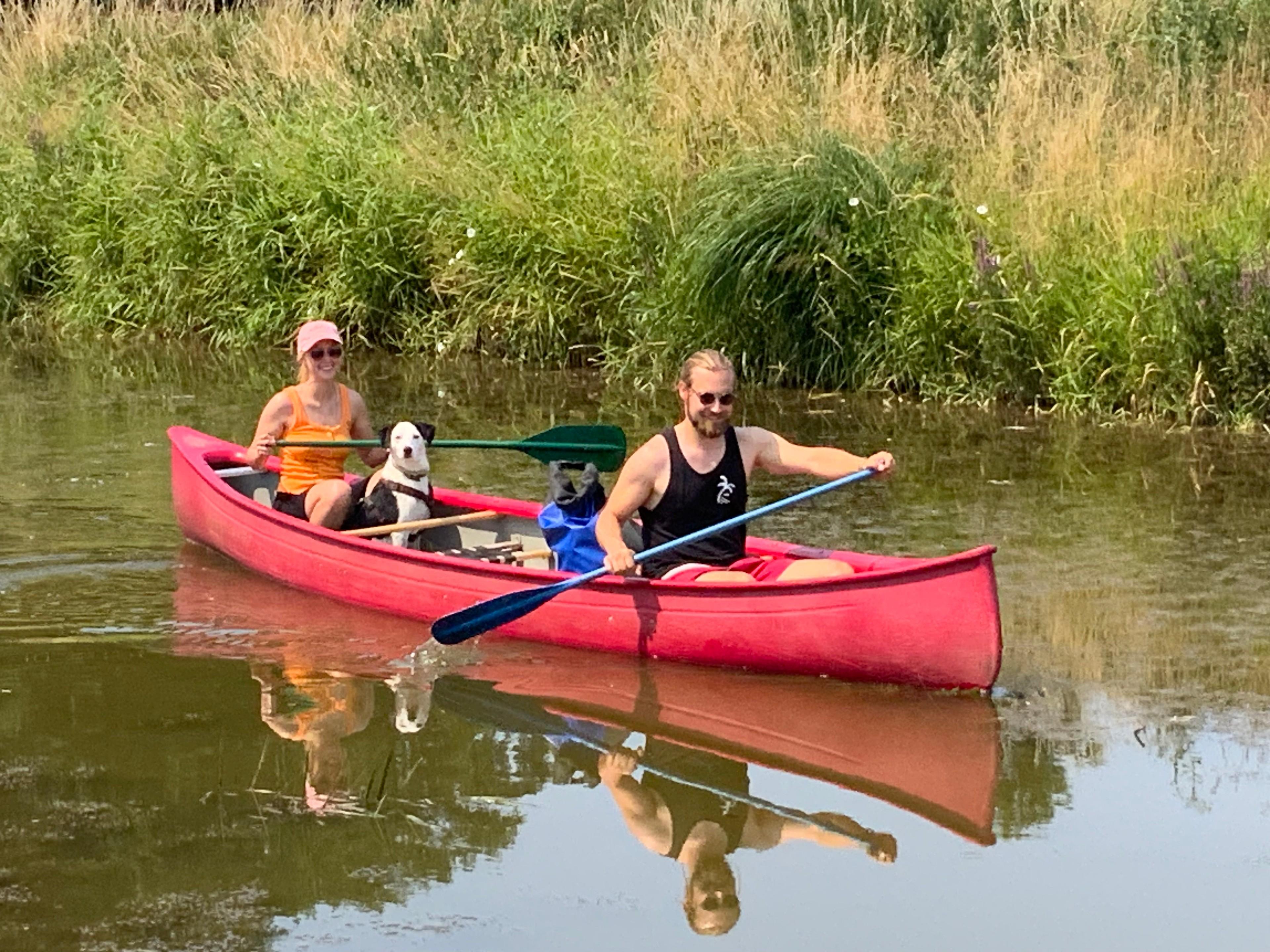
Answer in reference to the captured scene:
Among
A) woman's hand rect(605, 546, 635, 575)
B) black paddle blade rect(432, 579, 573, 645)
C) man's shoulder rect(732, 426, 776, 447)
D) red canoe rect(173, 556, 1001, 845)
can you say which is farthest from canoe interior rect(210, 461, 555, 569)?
man's shoulder rect(732, 426, 776, 447)

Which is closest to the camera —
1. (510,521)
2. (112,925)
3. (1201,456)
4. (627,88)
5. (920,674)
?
(112,925)

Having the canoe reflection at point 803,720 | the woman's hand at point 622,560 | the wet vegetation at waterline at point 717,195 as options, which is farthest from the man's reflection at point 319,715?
the wet vegetation at waterline at point 717,195

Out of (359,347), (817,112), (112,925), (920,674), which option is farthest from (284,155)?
(112,925)

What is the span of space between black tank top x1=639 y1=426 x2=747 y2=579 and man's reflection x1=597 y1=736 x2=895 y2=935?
1.12 m

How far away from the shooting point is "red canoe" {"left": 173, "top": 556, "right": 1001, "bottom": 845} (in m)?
5.97

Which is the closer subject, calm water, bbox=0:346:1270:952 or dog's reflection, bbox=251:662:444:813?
calm water, bbox=0:346:1270:952

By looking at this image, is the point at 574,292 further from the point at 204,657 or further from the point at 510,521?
the point at 204,657

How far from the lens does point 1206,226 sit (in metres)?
11.1

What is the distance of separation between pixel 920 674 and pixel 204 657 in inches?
95.1

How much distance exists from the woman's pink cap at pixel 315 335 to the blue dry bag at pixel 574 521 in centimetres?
116

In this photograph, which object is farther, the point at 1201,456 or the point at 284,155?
the point at 284,155

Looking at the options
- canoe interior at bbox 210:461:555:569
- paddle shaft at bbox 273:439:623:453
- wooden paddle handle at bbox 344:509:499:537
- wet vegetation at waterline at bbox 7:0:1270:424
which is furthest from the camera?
wet vegetation at waterline at bbox 7:0:1270:424

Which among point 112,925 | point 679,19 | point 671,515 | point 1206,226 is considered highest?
point 679,19

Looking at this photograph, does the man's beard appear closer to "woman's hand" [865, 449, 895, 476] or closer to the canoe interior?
"woman's hand" [865, 449, 895, 476]
